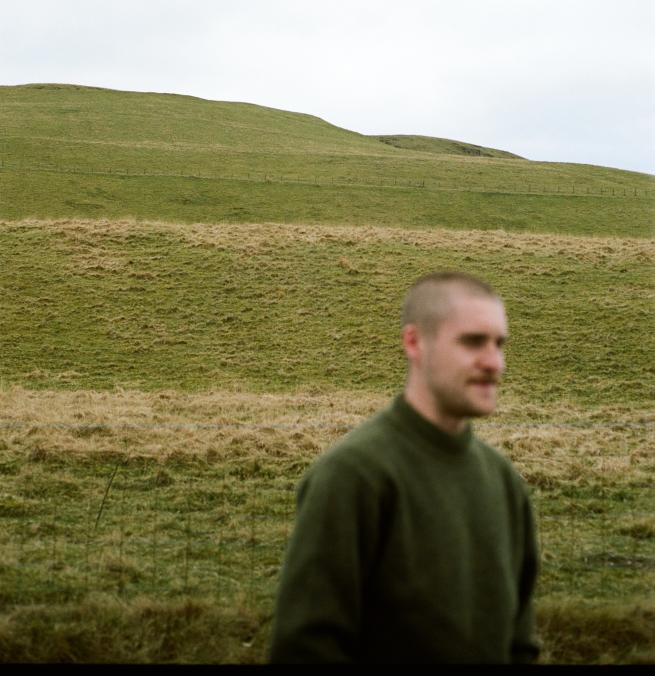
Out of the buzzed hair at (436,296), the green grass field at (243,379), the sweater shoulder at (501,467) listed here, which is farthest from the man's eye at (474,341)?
the green grass field at (243,379)

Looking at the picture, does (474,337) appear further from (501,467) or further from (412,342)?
(501,467)

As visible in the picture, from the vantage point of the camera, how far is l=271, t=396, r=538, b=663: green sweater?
224cm

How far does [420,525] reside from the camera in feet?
7.69

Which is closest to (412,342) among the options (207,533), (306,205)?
(207,533)

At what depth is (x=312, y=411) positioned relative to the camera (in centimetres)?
1698

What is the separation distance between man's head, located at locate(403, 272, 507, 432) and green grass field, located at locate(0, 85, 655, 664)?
315cm

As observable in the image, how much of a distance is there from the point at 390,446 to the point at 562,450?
11.2 meters

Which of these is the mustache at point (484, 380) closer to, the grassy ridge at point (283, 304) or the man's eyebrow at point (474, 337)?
the man's eyebrow at point (474, 337)

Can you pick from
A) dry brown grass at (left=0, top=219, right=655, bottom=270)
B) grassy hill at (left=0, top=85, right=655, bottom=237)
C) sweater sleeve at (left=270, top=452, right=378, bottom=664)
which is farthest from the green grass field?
sweater sleeve at (left=270, top=452, right=378, bottom=664)

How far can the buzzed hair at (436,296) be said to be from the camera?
100.0 inches

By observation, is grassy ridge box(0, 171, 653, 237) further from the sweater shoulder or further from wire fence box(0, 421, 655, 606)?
the sweater shoulder

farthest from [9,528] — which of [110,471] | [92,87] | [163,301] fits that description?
[92,87]

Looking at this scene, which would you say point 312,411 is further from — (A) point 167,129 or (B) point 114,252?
(A) point 167,129

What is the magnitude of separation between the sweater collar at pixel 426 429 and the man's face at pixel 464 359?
0.06 m
